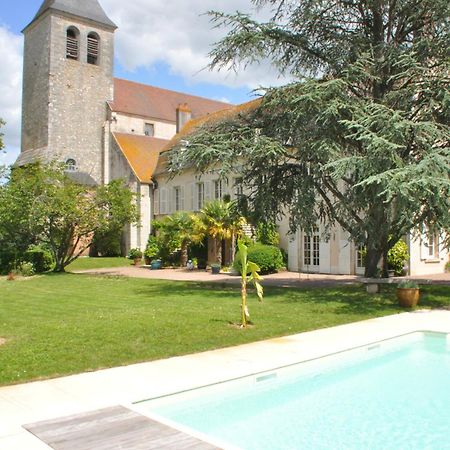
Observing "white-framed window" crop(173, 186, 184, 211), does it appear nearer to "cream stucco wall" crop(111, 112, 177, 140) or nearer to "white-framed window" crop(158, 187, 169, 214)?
"white-framed window" crop(158, 187, 169, 214)

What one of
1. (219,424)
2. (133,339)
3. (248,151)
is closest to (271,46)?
(248,151)

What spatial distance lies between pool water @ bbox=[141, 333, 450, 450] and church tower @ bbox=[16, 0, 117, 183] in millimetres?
34092

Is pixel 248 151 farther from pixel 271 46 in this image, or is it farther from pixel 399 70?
pixel 399 70

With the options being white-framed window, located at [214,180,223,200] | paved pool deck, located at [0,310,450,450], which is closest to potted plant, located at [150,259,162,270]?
white-framed window, located at [214,180,223,200]

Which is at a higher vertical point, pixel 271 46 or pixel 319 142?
pixel 271 46

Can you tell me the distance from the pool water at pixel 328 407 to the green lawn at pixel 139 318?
1.73 m

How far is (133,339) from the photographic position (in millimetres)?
8219

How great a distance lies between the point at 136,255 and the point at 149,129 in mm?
16126

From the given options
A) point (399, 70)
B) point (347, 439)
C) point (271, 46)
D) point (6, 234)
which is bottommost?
point (347, 439)

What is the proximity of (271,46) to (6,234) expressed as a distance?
1596 cm

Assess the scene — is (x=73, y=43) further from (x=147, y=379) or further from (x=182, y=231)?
(x=147, y=379)

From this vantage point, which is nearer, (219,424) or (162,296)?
(219,424)

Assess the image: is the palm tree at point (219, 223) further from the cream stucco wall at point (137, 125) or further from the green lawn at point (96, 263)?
the cream stucco wall at point (137, 125)

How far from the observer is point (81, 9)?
4106 centimetres
